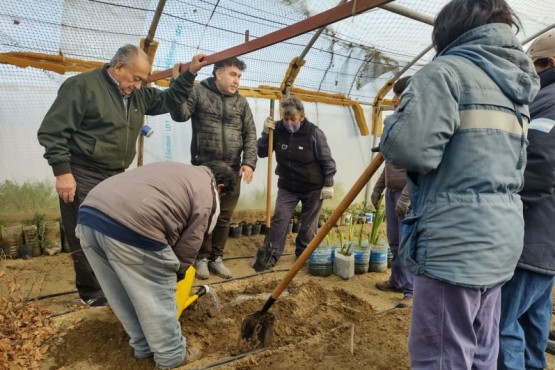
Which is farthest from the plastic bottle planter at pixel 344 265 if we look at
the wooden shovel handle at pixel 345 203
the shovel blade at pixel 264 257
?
the wooden shovel handle at pixel 345 203

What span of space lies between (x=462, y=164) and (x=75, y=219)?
2831mm

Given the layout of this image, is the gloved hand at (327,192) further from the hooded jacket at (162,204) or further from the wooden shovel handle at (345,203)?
the hooded jacket at (162,204)

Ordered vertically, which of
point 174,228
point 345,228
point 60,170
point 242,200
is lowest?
point 345,228

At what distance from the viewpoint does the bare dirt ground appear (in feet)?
7.98

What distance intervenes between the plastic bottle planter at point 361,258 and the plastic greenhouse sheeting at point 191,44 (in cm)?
236

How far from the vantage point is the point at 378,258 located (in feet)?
15.0

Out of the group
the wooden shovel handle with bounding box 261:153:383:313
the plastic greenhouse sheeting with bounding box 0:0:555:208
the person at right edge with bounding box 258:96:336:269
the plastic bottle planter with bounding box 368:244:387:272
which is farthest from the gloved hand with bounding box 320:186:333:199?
the wooden shovel handle with bounding box 261:153:383:313

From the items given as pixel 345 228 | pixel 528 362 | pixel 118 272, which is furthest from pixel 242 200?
pixel 528 362

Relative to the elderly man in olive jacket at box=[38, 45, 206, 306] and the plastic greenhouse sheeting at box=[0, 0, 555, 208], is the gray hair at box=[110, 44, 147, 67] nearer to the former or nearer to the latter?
the elderly man in olive jacket at box=[38, 45, 206, 306]

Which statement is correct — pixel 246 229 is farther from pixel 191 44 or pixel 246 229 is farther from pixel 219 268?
pixel 191 44

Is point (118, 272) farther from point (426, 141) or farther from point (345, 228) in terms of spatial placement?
point (345, 228)

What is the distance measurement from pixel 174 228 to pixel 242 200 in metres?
4.05

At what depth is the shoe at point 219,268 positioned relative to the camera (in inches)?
163

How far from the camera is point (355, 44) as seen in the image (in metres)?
6.14
